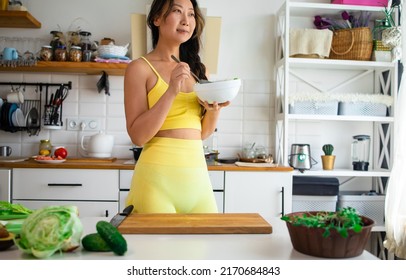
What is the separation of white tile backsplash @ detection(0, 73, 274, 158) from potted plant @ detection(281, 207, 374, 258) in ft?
6.82

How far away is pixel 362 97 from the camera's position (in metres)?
2.66

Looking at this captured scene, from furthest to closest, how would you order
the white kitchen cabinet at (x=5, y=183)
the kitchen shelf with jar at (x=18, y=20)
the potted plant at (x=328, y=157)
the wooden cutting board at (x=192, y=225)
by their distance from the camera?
the potted plant at (x=328, y=157)
the kitchen shelf with jar at (x=18, y=20)
the white kitchen cabinet at (x=5, y=183)
the wooden cutting board at (x=192, y=225)

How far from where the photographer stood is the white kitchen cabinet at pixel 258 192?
93.0 inches

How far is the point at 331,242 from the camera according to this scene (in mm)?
731

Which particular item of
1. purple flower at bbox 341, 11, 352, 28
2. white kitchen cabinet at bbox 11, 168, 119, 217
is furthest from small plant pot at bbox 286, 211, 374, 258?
purple flower at bbox 341, 11, 352, 28

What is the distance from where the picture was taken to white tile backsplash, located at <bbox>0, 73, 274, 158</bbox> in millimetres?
2777

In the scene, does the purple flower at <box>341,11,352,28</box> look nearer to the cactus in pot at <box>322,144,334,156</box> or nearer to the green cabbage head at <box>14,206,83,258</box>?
the cactus in pot at <box>322,144,334,156</box>

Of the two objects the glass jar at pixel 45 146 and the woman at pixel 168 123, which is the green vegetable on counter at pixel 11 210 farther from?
the glass jar at pixel 45 146

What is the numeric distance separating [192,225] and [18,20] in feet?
7.40

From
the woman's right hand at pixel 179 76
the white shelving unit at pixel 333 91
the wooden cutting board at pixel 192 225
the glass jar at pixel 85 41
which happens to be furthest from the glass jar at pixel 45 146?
the wooden cutting board at pixel 192 225

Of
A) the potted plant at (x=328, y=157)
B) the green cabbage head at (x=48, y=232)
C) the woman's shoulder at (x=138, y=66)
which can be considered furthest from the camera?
the potted plant at (x=328, y=157)

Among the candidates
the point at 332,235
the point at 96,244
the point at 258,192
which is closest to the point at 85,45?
the point at 258,192

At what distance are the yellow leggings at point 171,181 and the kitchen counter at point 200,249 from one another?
0.30m

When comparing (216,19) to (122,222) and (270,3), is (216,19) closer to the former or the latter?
(270,3)
